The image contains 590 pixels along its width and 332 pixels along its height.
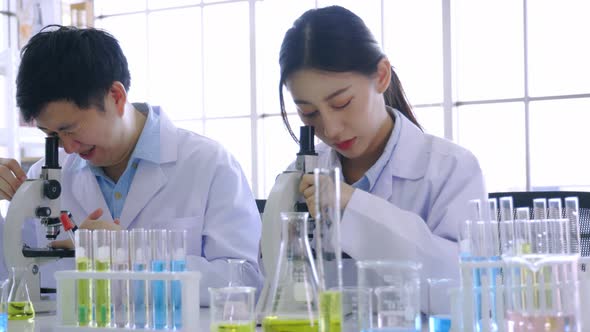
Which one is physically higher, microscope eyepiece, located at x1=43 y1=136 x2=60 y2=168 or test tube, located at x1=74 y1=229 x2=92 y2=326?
microscope eyepiece, located at x1=43 y1=136 x2=60 y2=168

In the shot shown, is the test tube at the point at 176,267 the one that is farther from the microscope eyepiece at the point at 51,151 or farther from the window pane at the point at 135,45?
the window pane at the point at 135,45

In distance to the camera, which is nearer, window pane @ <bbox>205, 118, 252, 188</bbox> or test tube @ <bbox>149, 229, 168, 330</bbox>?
test tube @ <bbox>149, 229, 168, 330</bbox>

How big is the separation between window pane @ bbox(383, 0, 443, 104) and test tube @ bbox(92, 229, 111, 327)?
383 cm

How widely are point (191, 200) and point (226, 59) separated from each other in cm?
360

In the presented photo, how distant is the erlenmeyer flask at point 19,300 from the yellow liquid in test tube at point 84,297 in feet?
1.35

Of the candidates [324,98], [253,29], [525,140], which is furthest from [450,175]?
[253,29]

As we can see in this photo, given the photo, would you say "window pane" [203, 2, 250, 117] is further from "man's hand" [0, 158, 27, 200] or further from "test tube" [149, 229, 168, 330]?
"test tube" [149, 229, 168, 330]

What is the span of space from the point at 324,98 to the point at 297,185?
1.24ft

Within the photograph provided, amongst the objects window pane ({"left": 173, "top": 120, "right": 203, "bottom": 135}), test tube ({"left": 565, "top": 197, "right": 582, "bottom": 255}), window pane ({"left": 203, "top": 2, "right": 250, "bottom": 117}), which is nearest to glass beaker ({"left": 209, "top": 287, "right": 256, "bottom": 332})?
test tube ({"left": 565, "top": 197, "right": 582, "bottom": 255})

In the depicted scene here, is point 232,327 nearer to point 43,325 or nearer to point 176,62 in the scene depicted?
point 43,325

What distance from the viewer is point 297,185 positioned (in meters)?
1.94

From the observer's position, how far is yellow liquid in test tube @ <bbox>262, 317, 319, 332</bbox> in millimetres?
1396

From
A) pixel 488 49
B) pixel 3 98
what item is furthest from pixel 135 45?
pixel 488 49

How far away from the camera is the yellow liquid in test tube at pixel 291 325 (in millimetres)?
1396
